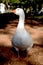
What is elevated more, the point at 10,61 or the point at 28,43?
the point at 28,43

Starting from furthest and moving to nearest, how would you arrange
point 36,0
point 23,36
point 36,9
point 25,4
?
point 36,9, point 25,4, point 36,0, point 23,36

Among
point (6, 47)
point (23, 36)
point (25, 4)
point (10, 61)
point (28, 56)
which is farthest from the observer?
point (25, 4)

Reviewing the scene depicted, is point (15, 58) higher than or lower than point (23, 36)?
lower

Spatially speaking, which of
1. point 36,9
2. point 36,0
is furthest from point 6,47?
point 36,9

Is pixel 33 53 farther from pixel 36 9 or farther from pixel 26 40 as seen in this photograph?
pixel 36 9

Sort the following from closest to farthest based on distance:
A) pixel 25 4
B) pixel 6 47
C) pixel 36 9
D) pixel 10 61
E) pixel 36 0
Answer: pixel 10 61
pixel 6 47
pixel 36 0
pixel 25 4
pixel 36 9

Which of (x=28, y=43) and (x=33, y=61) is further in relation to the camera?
(x=33, y=61)

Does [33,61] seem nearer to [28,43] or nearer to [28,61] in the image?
[28,61]

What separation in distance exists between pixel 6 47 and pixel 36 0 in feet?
37.6

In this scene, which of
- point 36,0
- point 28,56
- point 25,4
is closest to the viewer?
point 28,56

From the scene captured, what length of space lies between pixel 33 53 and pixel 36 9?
16.3 m

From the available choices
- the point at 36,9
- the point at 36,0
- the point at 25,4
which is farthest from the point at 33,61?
the point at 36,9

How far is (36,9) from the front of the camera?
21.5m

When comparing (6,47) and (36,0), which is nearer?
(6,47)
